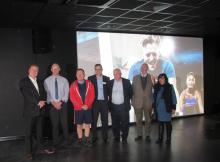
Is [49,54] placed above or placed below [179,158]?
above

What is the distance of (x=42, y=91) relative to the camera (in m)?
4.89

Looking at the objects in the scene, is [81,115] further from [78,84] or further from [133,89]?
[133,89]

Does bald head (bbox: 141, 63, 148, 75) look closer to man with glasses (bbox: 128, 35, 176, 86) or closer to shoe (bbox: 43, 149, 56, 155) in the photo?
man with glasses (bbox: 128, 35, 176, 86)

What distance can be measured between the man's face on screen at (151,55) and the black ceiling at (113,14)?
0.61 meters

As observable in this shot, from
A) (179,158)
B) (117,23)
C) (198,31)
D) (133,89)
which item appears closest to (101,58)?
(117,23)

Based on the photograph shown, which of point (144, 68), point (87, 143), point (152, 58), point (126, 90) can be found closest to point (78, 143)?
point (87, 143)

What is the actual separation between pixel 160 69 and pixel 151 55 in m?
0.50

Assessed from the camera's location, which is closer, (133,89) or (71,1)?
(71,1)

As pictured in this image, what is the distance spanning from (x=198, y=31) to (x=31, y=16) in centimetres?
493

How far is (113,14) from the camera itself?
5723mm

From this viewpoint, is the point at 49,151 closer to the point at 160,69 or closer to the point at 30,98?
the point at 30,98

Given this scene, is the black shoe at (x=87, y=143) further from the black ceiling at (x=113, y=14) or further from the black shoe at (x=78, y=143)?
the black ceiling at (x=113, y=14)

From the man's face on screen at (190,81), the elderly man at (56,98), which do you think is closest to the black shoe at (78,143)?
the elderly man at (56,98)

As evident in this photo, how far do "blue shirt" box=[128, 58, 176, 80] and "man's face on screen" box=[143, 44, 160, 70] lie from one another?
119 millimetres
